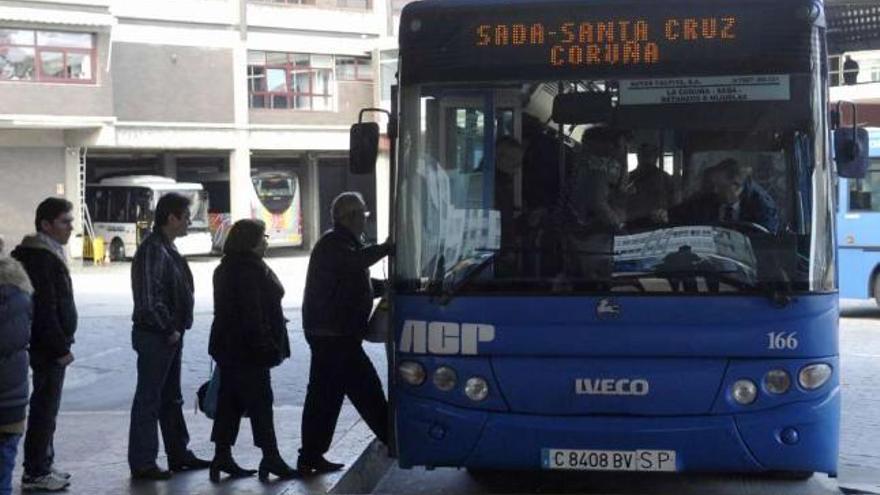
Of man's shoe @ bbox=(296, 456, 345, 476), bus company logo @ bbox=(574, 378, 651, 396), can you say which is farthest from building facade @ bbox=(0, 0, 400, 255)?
bus company logo @ bbox=(574, 378, 651, 396)

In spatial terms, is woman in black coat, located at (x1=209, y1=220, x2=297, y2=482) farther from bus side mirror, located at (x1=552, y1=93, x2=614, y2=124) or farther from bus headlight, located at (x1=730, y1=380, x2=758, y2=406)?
bus headlight, located at (x1=730, y1=380, x2=758, y2=406)

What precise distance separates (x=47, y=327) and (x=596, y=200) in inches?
126

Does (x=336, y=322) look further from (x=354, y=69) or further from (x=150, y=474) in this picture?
(x=354, y=69)

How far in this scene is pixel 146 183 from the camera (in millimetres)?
40688

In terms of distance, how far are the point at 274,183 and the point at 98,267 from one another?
9685 mm

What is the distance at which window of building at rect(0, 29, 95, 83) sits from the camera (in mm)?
38406

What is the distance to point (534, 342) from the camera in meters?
6.30

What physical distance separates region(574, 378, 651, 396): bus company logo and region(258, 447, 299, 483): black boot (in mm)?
2038

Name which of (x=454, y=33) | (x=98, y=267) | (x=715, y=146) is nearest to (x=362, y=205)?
(x=454, y=33)

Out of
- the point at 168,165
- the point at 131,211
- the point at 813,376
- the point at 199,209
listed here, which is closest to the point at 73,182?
the point at 131,211

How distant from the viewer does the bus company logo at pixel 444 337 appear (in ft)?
20.8

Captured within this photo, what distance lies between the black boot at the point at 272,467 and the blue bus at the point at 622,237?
119 cm

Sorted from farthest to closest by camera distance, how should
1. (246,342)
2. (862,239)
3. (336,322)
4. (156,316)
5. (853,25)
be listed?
(862,239)
(853,25)
(336,322)
(246,342)
(156,316)

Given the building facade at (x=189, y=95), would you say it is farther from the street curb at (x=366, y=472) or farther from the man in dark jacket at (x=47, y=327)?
the man in dark jacket at (x=47, y=327)
